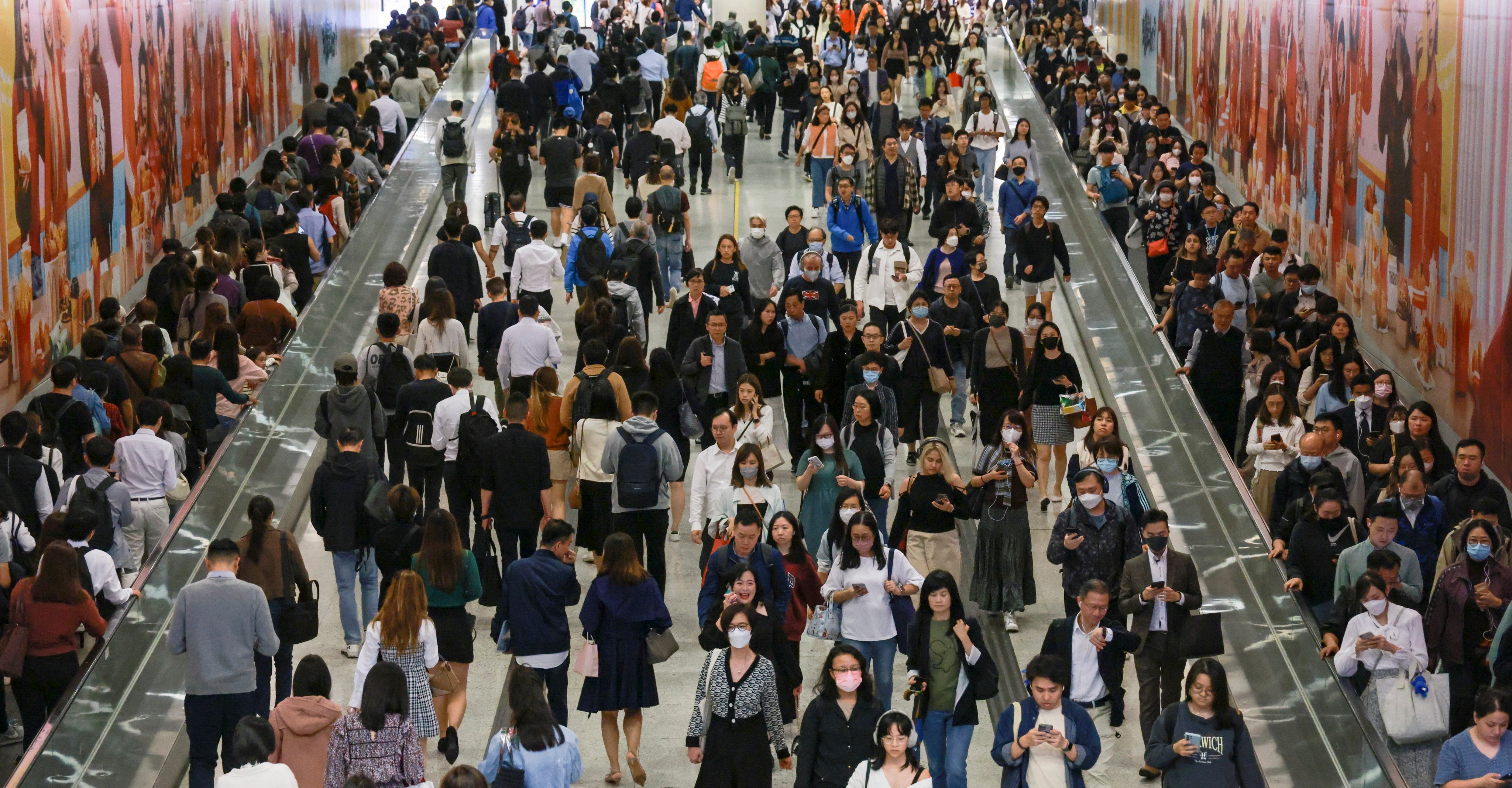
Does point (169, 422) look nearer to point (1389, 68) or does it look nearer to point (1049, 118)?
point (1389, 68)

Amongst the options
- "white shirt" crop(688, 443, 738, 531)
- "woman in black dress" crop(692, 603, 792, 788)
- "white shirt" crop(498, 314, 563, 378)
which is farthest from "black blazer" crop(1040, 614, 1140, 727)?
"white shirt" crop(498, 314, 563, 378)

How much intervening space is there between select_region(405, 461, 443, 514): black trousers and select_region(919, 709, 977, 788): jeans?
12.7 ft

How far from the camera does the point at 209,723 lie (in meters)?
8.49

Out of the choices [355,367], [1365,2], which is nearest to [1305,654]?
[355,367]

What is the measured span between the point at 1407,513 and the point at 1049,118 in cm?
1611

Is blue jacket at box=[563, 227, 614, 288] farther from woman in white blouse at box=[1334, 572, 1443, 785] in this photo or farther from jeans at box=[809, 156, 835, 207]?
woman in white blouse at box=[1334, 572, 1443, 785]

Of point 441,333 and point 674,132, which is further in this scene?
point 674,132

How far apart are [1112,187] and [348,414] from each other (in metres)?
10.3

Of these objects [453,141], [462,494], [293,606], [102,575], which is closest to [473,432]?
[462,494]

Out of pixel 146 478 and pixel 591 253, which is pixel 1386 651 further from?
pixel 591 253

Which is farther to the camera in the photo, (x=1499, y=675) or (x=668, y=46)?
(x=668, y=46)

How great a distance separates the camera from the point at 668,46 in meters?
31.9

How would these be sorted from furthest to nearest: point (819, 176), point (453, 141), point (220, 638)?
point (819, 176)
point (453, 141)
point (220, 638)

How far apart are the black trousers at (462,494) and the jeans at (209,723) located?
2470 mm
